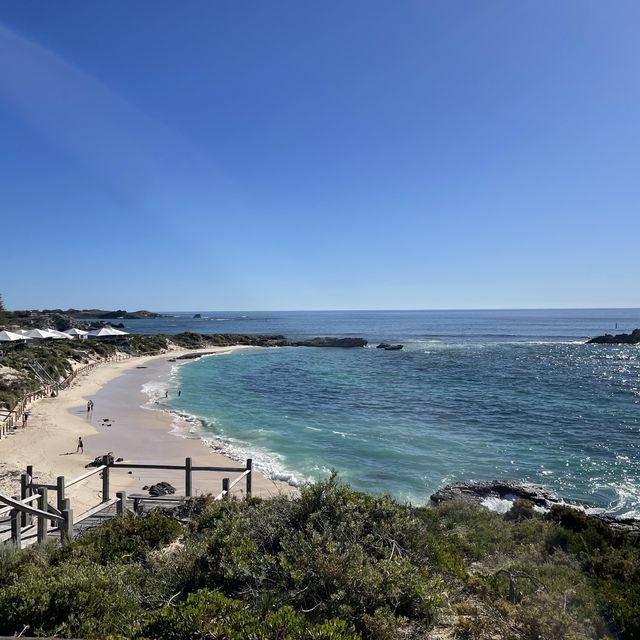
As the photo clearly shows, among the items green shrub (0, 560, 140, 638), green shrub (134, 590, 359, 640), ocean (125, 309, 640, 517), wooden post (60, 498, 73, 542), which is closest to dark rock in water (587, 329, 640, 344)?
ocean (125, 309, 640, 517)

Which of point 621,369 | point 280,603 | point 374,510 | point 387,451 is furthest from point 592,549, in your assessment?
point 621,369

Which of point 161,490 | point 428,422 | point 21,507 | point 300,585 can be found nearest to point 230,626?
point 300,585

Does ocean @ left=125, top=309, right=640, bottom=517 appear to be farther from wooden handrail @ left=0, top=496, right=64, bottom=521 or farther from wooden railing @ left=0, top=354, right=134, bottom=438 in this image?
wooden handrail @ left=0, top=496, right=64, bottom=521

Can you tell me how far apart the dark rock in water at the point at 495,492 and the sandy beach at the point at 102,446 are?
17.0 feet

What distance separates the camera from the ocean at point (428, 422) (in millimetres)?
17719

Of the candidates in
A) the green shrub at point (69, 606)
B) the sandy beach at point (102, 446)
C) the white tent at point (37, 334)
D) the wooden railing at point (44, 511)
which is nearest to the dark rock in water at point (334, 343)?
the white tent at point (37, 334)

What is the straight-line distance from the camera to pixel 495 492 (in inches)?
604

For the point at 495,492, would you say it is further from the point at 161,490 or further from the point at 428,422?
the point at 161,490

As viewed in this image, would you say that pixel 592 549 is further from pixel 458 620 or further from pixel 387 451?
pixel 387 451

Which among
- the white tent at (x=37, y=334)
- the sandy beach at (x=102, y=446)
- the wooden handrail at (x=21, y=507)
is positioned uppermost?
the white tent at (x=37, y=334)

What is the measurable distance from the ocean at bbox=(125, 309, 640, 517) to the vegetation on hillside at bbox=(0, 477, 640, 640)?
30.4 feet

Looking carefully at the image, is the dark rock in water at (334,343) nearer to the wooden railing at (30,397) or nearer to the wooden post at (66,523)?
the wooden railing at (30,397)

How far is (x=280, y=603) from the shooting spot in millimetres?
4379

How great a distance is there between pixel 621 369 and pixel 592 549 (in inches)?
1792
